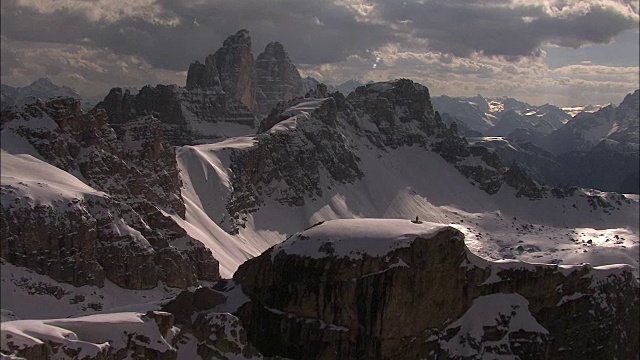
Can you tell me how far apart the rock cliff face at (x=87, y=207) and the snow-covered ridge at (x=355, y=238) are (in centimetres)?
3502

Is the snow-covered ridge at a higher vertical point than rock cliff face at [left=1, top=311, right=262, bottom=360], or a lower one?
higher

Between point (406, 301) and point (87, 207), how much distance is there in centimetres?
5828

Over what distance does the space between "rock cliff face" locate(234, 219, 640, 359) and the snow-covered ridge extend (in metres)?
0.09

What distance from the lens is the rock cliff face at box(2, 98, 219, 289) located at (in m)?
89.5

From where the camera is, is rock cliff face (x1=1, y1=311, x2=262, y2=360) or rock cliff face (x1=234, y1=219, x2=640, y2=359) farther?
rock cliff face (x1=234, y1=219, x2=640, y2=359)

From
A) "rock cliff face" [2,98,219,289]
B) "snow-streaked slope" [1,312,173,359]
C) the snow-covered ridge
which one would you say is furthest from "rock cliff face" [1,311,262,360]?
"rock cliff face" [2,98,219,289]

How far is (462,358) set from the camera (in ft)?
192

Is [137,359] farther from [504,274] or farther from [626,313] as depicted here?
[626,313]

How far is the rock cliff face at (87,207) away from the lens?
294ft

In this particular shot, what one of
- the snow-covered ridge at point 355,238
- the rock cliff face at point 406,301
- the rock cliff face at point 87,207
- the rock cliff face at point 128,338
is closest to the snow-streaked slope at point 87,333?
the rock cliff face at point 128,338

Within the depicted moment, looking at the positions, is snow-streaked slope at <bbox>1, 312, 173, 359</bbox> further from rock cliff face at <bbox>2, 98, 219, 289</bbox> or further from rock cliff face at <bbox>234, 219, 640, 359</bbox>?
rock cliff face at <bbox>2, 98, 219, 289</bbox>

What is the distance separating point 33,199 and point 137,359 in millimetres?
51280

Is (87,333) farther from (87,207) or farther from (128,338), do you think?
(87,207)

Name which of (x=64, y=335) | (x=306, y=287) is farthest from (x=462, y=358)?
(x=64, y=335)
